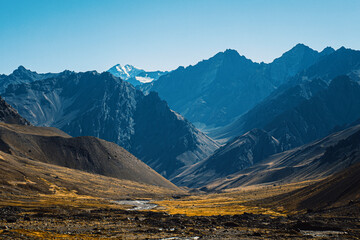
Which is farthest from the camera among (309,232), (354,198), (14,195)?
(14,195)

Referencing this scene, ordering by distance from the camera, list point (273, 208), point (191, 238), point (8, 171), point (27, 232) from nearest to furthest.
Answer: point (27, 232), point (191, 238), point (273, 208), point (8, 171)

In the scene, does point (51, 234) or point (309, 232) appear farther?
point (309, 232)

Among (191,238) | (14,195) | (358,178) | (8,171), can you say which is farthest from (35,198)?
(358,178)

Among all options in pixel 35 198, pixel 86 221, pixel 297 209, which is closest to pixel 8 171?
pixel 35 198

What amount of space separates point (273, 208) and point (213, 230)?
66.2 meters

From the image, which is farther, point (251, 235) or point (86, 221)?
point (86, 221)

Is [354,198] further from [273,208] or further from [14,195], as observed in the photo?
[14,195]

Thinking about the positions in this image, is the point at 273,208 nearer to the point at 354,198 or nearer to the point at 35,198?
the point at 354,198

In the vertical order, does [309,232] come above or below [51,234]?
below

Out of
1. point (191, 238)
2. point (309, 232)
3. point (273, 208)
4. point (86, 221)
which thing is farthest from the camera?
point (273, 208)

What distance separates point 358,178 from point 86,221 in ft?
262

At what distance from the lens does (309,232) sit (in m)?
85.3

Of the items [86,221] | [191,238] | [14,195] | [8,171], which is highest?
[8,171]

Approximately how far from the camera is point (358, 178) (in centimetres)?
12688
